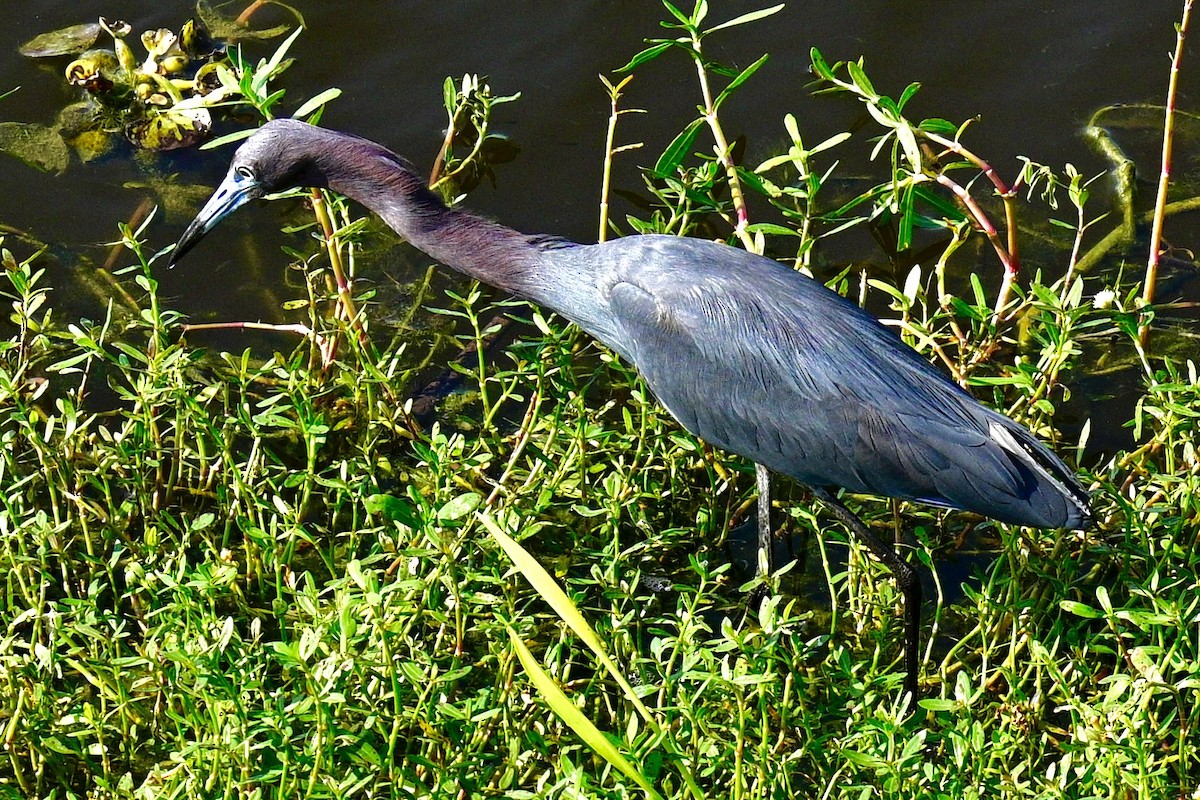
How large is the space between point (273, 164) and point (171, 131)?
65.5 inches

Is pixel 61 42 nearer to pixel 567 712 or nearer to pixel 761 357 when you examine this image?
pixel 761 357

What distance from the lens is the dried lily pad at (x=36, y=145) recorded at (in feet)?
17.5

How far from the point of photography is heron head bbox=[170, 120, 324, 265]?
387 centimetres

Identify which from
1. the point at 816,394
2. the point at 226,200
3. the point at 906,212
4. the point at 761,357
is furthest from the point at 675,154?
the point at 226,200

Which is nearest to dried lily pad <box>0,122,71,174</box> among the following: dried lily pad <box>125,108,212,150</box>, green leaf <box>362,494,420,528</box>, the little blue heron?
dried lily pad <box>125,108,212,150</box>

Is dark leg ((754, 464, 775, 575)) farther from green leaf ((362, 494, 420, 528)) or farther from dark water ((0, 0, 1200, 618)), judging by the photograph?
dark water ((0, 0, 1200, 618))

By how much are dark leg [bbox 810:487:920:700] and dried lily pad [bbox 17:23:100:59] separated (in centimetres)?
368

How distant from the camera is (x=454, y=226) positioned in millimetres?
3986

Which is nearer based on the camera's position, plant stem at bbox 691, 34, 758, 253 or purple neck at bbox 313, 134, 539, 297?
purple neck at bbox 313, 134, 539, 297

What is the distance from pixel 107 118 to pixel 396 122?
44.7 inches

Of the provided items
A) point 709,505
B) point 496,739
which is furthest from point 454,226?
point 496,739

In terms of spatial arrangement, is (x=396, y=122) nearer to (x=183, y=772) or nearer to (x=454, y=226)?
(x=454, y=226)

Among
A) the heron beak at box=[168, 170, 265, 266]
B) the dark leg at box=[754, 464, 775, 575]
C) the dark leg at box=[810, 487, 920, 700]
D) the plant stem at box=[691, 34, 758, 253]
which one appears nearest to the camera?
the dark leg at box=[810, 487, 920, 700]

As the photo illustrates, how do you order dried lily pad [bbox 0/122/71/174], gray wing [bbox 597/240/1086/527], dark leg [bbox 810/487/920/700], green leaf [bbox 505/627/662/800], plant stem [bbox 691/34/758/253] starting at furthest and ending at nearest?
1. dried lily pad [bbox 0/122/71/174]
2. plant stem [bbox 691/34/758/253]
3. dark leg [bbox 810/487/920/700]
4. gray wing [bbox 597/240/1086/527]
5. green leaf [bbox 505/627/662/800]
